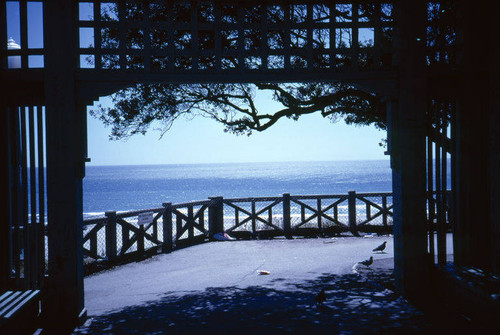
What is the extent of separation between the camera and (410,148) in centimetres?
649

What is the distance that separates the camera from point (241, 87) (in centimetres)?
1000

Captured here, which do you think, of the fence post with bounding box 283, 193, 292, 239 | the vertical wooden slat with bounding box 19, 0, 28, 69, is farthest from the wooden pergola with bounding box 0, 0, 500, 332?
the fence post with bounding box 283, 193, 292, 239

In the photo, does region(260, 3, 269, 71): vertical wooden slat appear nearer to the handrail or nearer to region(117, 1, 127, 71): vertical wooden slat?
region(117, 1, 127, 71): vertical wooden slat

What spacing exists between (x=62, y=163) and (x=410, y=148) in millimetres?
5074

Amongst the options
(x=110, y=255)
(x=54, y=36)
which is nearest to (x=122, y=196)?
(x=110, y=255)

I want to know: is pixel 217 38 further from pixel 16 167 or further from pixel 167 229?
pixel 167 229

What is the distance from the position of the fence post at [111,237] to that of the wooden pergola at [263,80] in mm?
4463

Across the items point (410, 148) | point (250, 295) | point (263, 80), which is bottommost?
point (250, 295)

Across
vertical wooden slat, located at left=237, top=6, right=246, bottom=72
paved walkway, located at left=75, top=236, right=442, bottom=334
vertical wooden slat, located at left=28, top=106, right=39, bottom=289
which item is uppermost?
vertical wooden slat, located at left=237, top=6, right=246, bottom=72

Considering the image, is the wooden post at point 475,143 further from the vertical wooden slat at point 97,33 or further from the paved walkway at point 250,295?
the vertical wooden slat at point 97,33

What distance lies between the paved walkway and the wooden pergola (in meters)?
0.79

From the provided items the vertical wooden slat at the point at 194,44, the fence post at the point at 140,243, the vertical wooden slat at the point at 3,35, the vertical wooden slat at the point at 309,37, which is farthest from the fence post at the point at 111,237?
the vertical wooden slat at the point at 309,37

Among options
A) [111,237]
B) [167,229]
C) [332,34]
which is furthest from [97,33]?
[167,229]

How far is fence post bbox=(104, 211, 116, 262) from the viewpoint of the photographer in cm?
1081
